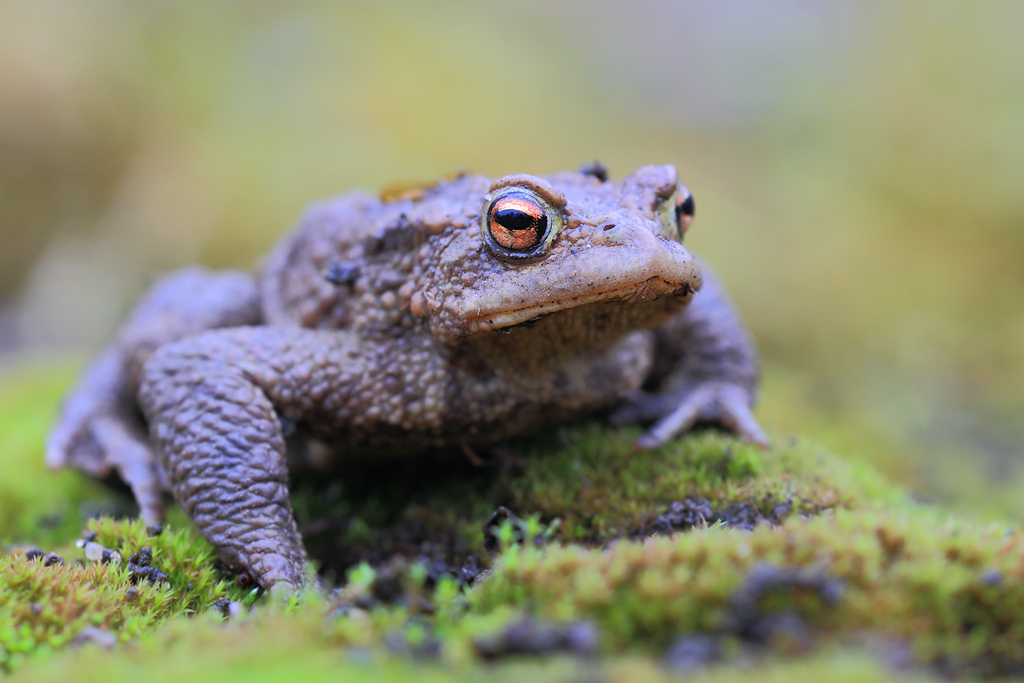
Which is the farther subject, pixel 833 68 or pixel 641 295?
pixel 833 68

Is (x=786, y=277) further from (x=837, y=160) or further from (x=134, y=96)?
(x=134, y=96)

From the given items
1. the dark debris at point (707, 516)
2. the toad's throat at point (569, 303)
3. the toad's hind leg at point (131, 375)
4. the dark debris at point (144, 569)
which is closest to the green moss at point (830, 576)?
the dark debris at point (707, 516)

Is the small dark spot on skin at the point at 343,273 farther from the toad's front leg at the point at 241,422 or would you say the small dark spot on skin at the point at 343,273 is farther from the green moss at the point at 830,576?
the green moss at the point at 830,576

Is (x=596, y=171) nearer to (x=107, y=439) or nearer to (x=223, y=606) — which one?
(x=223, y=606)

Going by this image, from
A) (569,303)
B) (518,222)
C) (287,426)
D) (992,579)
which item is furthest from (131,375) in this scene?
(992,579)

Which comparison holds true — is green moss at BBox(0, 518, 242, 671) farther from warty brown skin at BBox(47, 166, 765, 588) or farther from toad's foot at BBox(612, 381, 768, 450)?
toad's foot at BBox(612, 381, 768, 450)

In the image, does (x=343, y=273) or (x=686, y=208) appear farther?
(x=343, y=273)

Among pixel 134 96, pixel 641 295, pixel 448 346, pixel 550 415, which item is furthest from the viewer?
pixel 134 96

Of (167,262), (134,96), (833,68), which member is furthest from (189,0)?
(833,68)
